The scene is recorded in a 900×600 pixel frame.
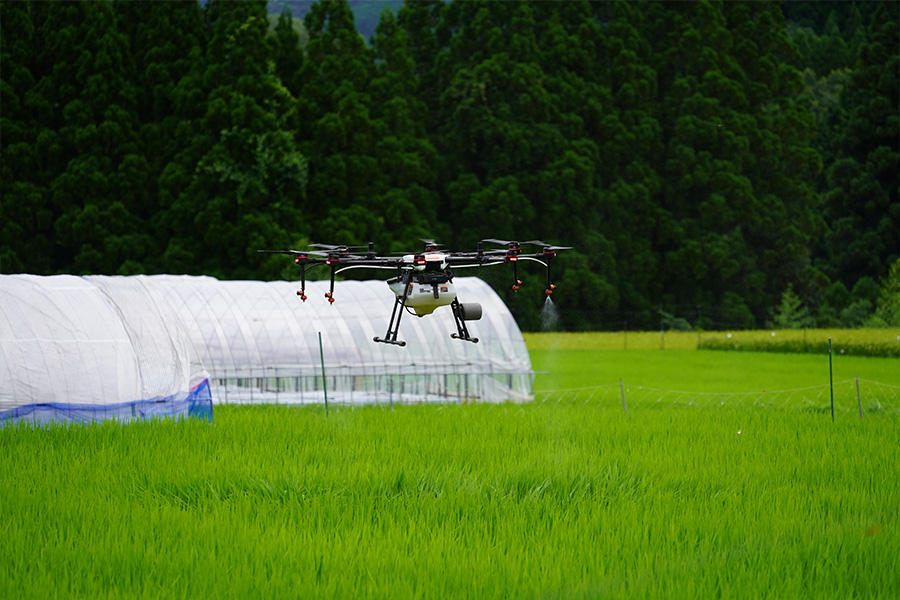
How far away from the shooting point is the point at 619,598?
7512 millimetres

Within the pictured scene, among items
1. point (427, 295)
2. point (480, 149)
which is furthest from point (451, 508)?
point (480, 149)

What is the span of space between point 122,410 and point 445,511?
7037 millimetres

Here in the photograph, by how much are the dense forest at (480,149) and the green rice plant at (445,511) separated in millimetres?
18679

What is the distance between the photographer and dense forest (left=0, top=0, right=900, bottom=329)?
34781 mm

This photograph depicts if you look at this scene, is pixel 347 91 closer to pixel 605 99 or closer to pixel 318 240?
pixel 318 240

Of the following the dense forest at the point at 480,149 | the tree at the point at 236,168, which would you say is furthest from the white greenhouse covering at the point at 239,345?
the tree at the point at 236,168

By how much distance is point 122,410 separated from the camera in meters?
15.3

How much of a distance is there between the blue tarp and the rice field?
0.86 m

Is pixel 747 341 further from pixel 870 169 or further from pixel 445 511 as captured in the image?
pixel 445 511

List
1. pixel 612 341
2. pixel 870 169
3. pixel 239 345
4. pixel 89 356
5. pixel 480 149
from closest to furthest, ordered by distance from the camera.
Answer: pixel 89 356, pixel 239 345, pixel 612 341, pixel 480 149, pixel 870 169

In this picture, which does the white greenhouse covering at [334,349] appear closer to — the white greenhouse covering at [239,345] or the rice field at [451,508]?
the white greenhouse covering at [239,345]

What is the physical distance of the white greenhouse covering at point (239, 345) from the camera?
15273 mm

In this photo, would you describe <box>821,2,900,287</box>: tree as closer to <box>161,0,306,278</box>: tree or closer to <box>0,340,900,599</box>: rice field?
<box>161,0,306,278</box>: tree

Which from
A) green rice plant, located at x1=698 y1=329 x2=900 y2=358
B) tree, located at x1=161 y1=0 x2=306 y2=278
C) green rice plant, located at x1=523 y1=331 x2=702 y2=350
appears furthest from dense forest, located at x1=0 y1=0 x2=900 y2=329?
green rice plant, located at x1=698 y1=329 x2=900 y2=358
